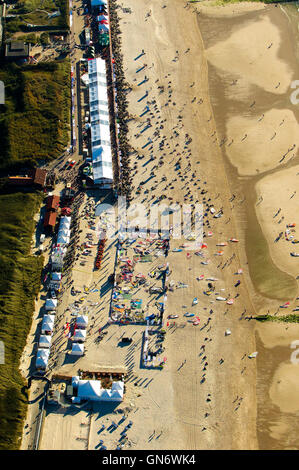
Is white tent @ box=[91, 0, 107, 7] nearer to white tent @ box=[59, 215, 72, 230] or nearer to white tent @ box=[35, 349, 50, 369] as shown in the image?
white tent @ box=[59, 215, 72, 230]

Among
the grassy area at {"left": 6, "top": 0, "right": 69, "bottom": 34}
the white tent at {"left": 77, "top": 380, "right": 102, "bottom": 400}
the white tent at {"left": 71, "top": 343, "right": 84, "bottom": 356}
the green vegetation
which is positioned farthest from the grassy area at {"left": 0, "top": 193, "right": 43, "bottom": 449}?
the grassy area at {"left": 6, "top": 0, "right": 69, "bottom": 34}

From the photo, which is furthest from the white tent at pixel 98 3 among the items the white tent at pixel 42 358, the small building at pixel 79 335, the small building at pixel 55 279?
the white tent at pixel 42 358

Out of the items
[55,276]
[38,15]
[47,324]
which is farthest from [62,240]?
[38,15]

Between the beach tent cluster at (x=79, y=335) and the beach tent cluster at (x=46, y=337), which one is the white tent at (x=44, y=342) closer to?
the beach tent cluster at (x=46, y=337)

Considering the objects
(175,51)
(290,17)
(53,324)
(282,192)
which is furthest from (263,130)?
(53,324)

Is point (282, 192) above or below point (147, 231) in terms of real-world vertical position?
above

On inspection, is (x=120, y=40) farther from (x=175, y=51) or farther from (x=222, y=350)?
(x=222, y=350)

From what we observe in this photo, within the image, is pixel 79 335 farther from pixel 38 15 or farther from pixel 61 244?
pixel 38 15
